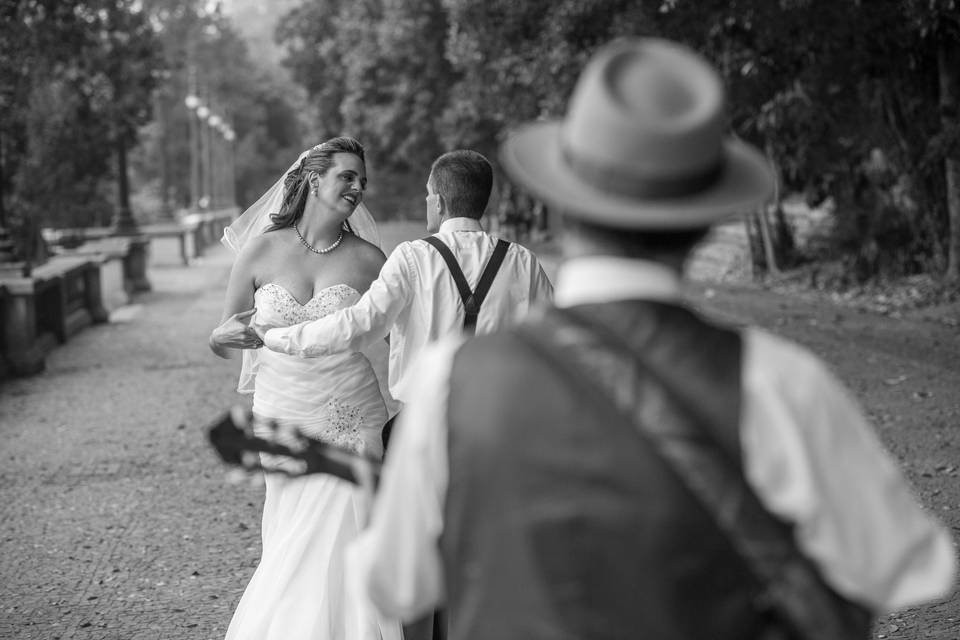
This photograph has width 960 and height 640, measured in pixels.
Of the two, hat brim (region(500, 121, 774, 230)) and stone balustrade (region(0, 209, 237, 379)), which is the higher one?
hat brim (region(500, 121, 774, 230))

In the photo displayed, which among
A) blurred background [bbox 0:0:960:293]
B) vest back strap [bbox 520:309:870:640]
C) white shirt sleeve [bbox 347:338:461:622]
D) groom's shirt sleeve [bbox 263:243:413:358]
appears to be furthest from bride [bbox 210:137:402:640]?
blurred background [bbox 0:0:960:293]

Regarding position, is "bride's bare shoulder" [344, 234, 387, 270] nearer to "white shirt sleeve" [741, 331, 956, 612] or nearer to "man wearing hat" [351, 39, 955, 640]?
"man wearing hat" [351, 39, 955, 640]

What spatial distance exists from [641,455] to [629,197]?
43 centimetres

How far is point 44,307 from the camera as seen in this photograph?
52.5 ft

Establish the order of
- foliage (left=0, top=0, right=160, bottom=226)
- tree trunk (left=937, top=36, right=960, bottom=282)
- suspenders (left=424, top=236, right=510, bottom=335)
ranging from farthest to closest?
foliage (left=0, top=0, right=160, bottom=226), tree trunk (left=937, top=36, right=960, bottom=282), suspenders (left=424, top=236, right=510, bottom=335)

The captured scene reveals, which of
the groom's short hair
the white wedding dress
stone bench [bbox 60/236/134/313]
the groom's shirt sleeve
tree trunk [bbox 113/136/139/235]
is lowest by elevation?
stone bench [bbox 60/236/134/313]

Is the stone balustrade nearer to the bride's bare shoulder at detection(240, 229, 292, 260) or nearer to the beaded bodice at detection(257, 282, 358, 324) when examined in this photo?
the bride's bare shoulder at detection(240, 229, 292, 260)

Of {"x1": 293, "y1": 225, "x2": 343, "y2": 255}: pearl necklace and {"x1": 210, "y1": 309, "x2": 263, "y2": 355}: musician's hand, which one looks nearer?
{"x1": 210, "y1": 309, "x2": 263, "y2": 355}: musician's hand

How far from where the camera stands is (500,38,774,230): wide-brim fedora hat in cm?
209

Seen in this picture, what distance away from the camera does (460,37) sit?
23828 mm

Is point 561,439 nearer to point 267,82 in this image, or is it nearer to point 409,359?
point 409,359

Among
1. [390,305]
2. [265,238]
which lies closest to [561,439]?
[390,305]

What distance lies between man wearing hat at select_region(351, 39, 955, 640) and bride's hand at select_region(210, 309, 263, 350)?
2363mm

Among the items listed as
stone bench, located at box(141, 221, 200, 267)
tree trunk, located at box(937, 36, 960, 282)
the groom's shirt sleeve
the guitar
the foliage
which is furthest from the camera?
stone bench, located at box(141, 221, 200, 267)
